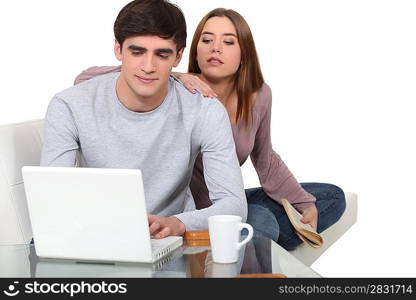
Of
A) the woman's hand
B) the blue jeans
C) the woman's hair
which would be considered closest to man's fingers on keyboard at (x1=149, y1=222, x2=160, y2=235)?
the woman's hand

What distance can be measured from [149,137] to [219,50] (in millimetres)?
629

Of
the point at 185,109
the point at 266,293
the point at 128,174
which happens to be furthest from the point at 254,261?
the point at 185,109

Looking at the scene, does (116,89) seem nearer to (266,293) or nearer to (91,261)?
(91,261)

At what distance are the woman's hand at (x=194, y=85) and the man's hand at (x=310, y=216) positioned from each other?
1.00 metres

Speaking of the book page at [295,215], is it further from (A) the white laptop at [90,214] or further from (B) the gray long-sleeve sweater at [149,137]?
(A) the white laptop at [90,214]

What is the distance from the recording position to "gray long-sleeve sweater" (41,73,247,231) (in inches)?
114

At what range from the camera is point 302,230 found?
11.6 feet

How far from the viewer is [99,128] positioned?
295 cm

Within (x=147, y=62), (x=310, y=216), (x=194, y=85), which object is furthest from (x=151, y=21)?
(x=310, y=216)

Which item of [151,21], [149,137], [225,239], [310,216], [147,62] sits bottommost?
[310,216]

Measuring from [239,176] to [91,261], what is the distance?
789 millimetres

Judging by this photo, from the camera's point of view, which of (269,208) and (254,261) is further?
(269,208)

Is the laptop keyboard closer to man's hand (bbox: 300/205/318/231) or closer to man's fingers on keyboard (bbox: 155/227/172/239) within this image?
man's fingers on keyboard (bbox: 155/227/172/239)

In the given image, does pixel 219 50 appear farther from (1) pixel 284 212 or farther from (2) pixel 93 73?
(1) pixel 284 212
